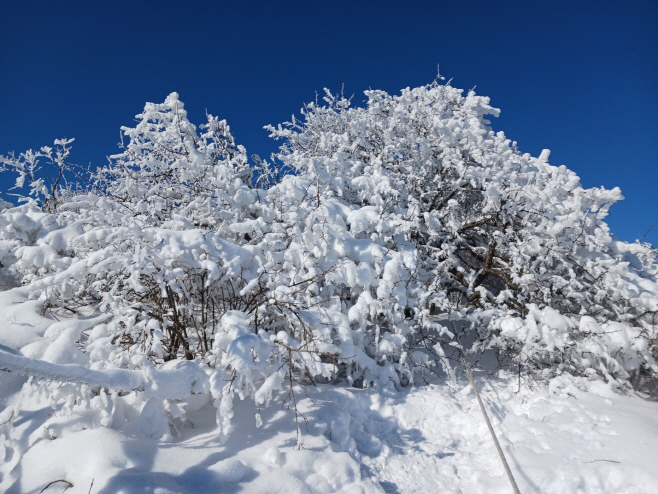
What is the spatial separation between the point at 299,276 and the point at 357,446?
6.32ft

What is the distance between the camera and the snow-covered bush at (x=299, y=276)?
9.39ft

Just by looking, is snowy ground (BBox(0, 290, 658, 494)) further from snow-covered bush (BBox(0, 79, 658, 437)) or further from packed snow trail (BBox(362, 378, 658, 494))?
snow-covered bush (BBox(0, 79, 658, 437))

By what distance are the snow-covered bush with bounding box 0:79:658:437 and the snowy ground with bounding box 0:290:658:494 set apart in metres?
0.25

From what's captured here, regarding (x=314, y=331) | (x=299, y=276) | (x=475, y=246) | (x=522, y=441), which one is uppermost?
(x=475, y=246)

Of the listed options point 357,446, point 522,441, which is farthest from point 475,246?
point 357,446

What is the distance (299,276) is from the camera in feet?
13.5

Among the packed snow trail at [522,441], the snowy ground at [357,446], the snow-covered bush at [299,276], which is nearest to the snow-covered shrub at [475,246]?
the snow-covered bush at [299,276]

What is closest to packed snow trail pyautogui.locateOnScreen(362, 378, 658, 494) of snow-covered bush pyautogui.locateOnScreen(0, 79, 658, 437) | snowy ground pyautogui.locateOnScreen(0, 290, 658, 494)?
snowy ground pyautogui.locateOnScreen(0, 290, 658, 494)

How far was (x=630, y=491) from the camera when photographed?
2.51 meters

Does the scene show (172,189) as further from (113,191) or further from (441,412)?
(441,412)

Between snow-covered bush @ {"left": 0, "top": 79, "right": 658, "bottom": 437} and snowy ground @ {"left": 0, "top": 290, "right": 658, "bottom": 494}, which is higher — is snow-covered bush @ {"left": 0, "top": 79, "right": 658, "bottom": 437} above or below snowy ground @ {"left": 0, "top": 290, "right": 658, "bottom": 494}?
above

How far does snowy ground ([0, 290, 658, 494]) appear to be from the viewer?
2179 mm

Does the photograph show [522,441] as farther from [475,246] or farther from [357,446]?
[475,246]

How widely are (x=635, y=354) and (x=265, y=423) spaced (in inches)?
176
